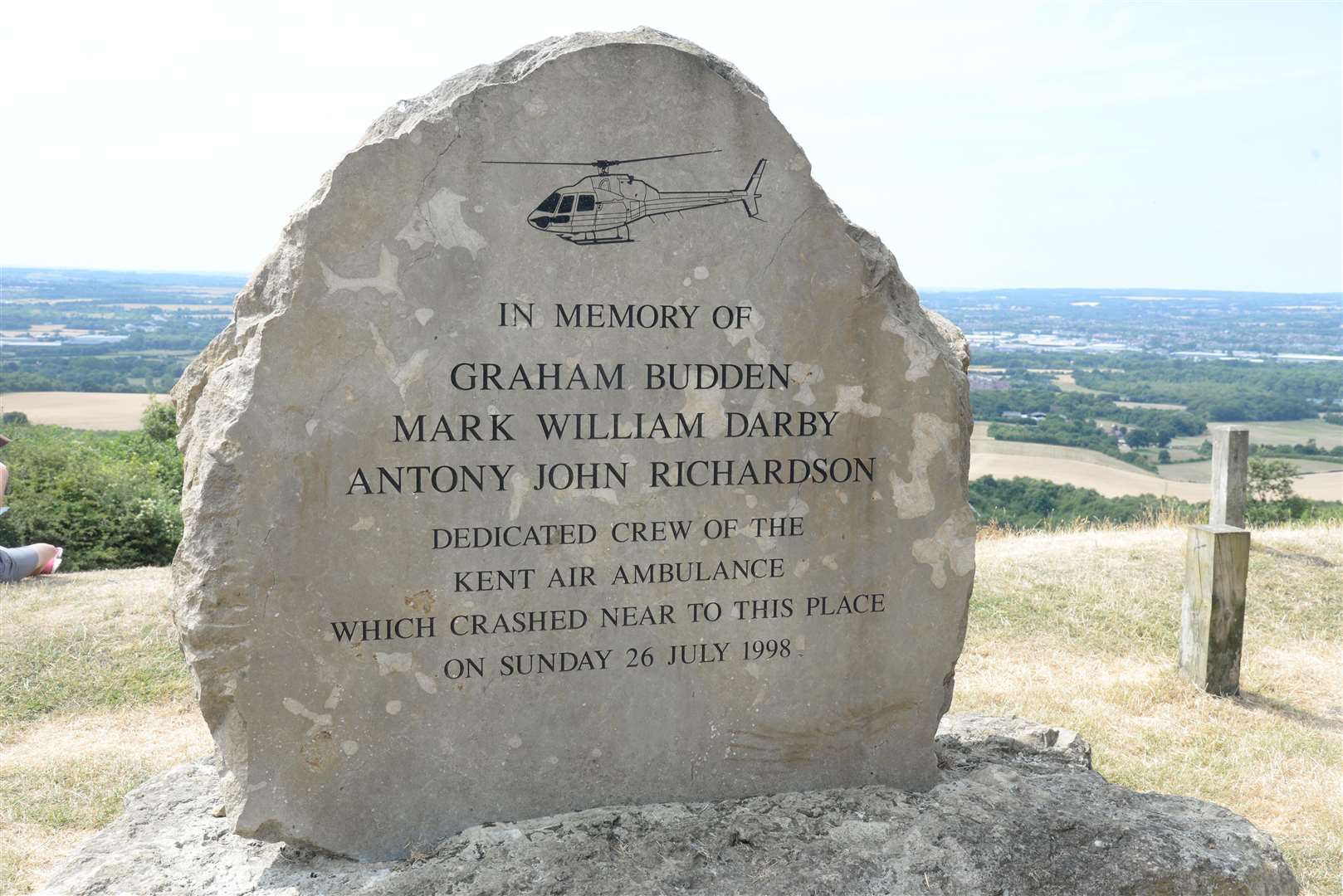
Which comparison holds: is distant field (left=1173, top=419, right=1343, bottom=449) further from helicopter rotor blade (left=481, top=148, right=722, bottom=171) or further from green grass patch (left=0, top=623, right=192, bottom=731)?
helicopter rotor blade (left=481, top=148, right=722, bottom=171)

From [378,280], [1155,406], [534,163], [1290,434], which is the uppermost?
[534,163]

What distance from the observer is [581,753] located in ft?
12.4

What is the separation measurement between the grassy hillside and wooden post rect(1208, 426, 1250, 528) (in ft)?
3.34

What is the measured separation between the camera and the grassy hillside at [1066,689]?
5172 mm

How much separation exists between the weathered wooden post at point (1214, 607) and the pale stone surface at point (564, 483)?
3492 mm

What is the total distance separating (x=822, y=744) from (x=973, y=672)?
351cm

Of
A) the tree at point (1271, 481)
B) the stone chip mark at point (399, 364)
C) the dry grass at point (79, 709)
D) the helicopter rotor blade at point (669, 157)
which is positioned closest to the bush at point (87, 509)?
the dry grass at point (79, 709)

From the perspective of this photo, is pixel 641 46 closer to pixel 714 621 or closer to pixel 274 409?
pixel 274 409

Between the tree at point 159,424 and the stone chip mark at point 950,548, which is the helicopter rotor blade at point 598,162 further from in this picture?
the tree at point 159,424

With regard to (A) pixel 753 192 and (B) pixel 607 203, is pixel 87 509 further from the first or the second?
(A) pixel 753 192

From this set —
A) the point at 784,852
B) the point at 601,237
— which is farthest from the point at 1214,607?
the point at 601,237

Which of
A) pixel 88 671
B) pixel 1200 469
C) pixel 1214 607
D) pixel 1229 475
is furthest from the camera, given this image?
pixel 1200 469

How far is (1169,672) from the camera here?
7188 millimetres

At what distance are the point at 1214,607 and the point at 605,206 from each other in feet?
16.3
